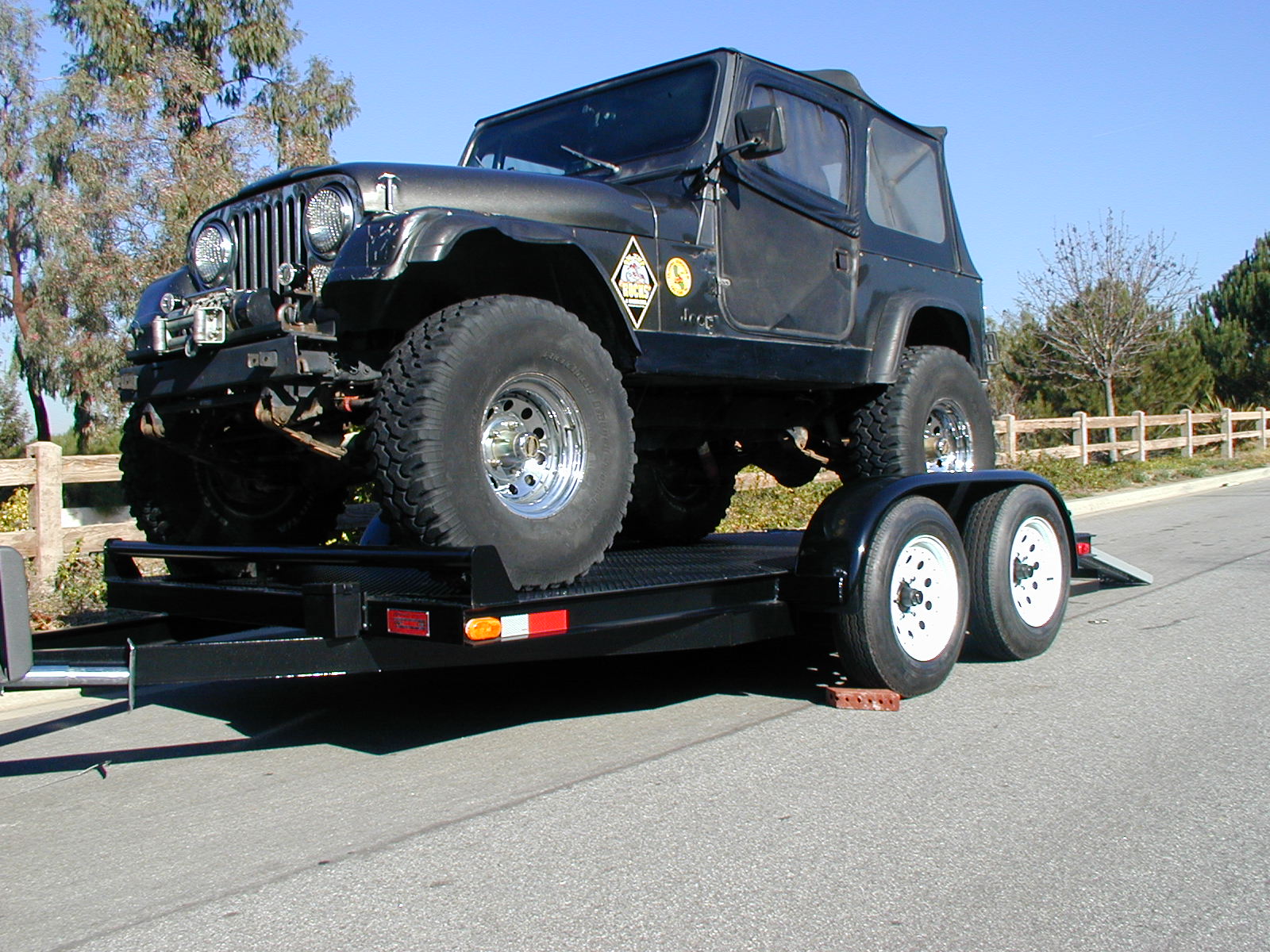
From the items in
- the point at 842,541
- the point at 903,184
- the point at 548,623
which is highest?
the point at 903,184

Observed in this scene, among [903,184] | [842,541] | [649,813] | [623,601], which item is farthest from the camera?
[903,184]

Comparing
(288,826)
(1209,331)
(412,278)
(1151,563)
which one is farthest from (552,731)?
(1209,331)

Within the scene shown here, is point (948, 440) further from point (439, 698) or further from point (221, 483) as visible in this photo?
point (221, 483)

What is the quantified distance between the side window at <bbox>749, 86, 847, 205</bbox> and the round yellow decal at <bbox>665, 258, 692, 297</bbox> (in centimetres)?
91

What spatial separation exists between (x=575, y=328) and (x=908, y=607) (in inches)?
76.8

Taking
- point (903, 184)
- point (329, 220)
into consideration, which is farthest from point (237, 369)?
point (903, 184)

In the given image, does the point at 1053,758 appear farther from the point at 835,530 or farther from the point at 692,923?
the point at 692,923

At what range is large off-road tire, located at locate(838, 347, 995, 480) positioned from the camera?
22.2 ft

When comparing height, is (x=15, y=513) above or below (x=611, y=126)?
below

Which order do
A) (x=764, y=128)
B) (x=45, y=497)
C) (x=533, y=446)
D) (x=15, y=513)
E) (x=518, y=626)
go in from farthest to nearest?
(x=15, y=513) → (x=45, y=497) → (x=764, y=128) → (x=533, y=446) → (x=518, y=626)

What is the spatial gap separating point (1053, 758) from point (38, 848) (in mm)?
3422

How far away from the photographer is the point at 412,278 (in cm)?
463

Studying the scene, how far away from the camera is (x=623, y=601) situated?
454 cm

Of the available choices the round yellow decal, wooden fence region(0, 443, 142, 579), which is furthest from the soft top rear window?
wooden fence region(0, 443, 142, 579)
